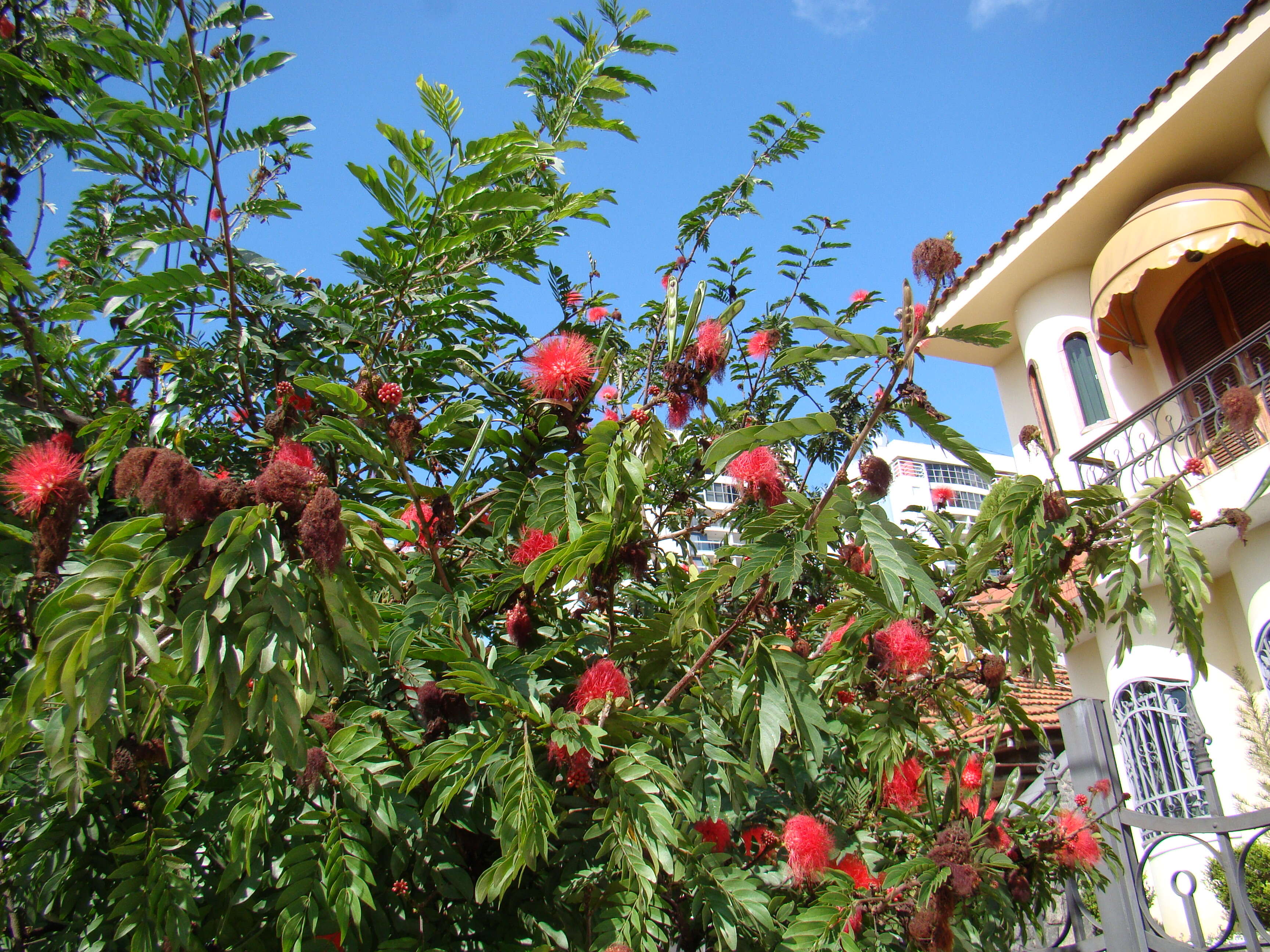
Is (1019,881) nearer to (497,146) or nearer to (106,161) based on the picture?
(497,146)

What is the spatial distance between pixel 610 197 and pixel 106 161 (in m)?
1.57

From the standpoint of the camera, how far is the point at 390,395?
226 cm

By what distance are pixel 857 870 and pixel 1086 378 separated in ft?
30.2

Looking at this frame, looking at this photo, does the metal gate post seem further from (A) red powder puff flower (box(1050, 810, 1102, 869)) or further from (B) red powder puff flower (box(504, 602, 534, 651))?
(B) red powder puff flower (box(504, 602, 534, 651))

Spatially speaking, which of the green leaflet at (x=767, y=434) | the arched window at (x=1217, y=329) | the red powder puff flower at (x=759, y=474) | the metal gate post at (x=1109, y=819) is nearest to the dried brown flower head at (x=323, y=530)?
the green leaflet at (x=767, y=434)

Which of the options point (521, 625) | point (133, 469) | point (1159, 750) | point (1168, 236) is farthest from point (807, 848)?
point (1168, 236)

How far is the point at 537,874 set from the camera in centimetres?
225

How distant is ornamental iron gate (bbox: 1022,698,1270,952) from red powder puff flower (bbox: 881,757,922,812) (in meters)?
0.55

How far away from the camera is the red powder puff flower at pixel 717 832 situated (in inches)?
100

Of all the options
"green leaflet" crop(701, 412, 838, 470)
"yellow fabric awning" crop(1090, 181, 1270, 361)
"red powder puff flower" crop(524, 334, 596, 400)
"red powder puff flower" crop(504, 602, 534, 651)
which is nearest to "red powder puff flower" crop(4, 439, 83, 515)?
"red powder puff flower" crop(504, 602, 534, 651)

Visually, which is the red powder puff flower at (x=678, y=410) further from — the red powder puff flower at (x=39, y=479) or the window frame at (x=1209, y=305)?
the window frame at (x=1209, y=305)

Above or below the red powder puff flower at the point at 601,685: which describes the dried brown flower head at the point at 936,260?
above

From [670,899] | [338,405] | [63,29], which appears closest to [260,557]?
[338,405]

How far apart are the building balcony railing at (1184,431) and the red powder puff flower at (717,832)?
594 centimetres
